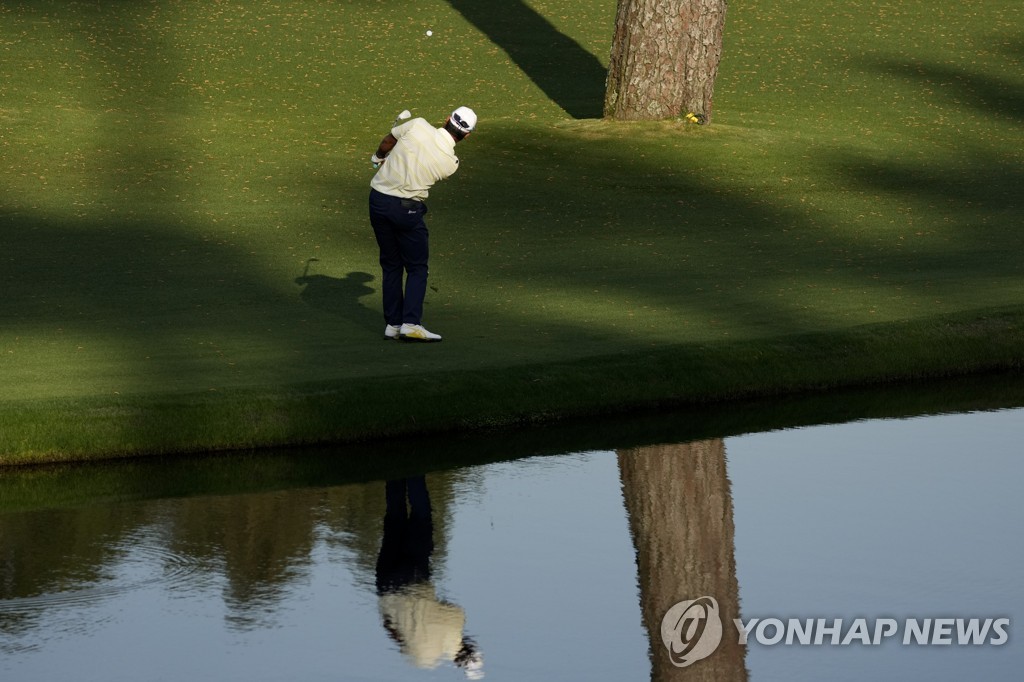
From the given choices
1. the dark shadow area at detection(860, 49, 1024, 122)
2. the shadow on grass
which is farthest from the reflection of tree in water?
the dark shadow area at detection(860, 49, 1024, 122)

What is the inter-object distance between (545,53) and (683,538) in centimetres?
2391

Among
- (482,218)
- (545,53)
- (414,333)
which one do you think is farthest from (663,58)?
(414,333)

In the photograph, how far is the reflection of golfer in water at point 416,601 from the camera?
7.18m

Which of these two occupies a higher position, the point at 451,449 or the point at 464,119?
the point at 464,119

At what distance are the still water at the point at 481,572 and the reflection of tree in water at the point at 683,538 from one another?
18mm

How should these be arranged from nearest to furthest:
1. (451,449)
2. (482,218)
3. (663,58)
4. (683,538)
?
(683,538) → (451,449) → (482,218) → (663,58)

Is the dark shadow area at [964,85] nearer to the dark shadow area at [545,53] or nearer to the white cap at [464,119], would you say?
the dark shadow area at [545,53]

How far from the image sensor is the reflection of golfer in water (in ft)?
23.5

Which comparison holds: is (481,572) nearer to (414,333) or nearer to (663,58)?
(414,333)

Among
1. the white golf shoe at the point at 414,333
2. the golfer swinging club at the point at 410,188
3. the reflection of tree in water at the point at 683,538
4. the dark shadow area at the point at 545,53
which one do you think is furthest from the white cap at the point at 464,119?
the dark shadow area at the point at 545,53

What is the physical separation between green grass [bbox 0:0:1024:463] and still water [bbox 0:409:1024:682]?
5.24 ft

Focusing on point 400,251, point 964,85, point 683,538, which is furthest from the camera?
point 964,85

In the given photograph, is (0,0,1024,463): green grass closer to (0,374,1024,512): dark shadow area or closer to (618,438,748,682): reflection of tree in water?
(0,374,1024,512): dark shadow area

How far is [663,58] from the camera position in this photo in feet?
86.3
